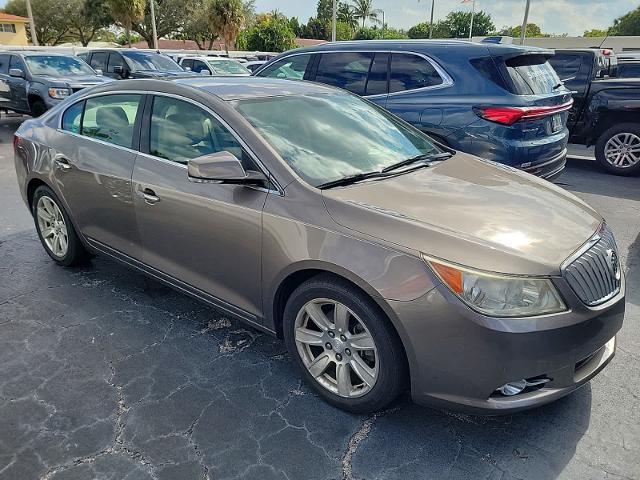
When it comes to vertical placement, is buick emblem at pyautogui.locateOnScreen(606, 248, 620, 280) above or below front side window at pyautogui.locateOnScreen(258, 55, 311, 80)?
below

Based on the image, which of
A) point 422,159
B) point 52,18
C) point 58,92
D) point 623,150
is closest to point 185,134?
point 422,159

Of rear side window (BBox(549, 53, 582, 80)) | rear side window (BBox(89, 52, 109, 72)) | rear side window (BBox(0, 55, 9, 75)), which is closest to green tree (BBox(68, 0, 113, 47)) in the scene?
rear side window (BBox(89, 52, 109, 72))

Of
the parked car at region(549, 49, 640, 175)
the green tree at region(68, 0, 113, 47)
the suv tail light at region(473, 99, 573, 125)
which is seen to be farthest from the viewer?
the green tree at region(68, 0, 113, 47)

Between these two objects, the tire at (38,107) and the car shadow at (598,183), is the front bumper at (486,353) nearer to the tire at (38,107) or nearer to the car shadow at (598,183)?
the car shadow at (598,183)

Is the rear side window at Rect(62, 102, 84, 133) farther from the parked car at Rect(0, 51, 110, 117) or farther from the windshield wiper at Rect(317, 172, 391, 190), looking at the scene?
the parked car at Rect(0, 51, 110, 117)

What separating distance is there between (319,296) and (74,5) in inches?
2059

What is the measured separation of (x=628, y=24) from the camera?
70625mm

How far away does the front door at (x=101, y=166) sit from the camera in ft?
11.1

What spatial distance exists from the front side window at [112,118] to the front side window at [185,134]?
25cm

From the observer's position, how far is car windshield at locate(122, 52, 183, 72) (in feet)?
46.4

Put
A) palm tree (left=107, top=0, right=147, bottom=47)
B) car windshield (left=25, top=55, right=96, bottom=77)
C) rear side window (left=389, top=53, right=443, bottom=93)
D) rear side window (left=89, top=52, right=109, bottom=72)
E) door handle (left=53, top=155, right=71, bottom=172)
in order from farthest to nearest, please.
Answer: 1. palm tree (left=107, top=0, right=147, bottom=47)
2. rear side window (left=89, top=52, right=109, bottom=72)
3. car windshield (left=25, top=55, right=96, bottom=77)
4. rear side window (left=389, top=53, right=443, bottom=93)
5. door handle (left=53, top=155, right=71, bottom=172)

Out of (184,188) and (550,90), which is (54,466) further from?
(550,90)

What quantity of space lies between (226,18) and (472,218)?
3418cm

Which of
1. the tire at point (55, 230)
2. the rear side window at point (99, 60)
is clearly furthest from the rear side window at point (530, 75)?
the rear side window at point (99, 60)
